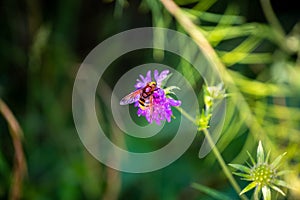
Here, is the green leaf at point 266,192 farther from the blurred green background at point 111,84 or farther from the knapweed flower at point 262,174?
the blurred green background at point 111,84

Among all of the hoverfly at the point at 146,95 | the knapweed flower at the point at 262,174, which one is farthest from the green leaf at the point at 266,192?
the hoverfly at the point at 146,95

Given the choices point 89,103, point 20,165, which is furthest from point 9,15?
point 20,165

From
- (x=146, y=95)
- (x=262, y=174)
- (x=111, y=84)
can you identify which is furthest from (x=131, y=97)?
(x=111, y=84)

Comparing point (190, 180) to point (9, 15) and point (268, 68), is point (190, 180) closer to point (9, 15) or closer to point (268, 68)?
point (268, 68)

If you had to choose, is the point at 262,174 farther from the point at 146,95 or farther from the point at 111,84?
the point at 111,84

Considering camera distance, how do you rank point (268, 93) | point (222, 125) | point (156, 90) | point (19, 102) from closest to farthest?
point (156, 90) < point (222, 125) < point (268, 93) < point (19, 102)

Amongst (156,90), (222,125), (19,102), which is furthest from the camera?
(19,102)

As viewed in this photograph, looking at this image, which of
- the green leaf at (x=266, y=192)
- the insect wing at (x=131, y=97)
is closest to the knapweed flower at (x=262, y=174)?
the green leaf at (x=266, y=192)

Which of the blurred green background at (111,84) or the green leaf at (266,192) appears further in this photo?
the blurred green background at (111,84)

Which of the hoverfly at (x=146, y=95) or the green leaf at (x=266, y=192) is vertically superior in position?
the hoverfly at (x=146, y=95)
